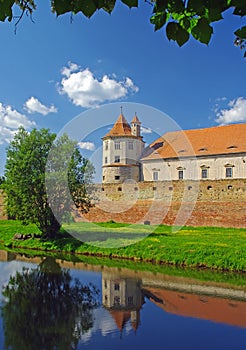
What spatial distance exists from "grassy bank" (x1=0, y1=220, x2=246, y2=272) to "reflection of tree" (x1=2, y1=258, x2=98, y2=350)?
149 inches

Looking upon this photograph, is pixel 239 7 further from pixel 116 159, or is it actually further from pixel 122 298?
pixel 116 159

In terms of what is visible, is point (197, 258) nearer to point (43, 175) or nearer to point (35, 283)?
point (35, 283)

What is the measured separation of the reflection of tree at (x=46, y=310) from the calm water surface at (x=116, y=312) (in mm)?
16

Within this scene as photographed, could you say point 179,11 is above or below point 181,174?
below

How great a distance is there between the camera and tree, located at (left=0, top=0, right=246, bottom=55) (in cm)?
178

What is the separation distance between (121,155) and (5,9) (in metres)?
27.6

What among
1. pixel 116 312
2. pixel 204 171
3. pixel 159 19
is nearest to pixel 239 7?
pixel 159 19

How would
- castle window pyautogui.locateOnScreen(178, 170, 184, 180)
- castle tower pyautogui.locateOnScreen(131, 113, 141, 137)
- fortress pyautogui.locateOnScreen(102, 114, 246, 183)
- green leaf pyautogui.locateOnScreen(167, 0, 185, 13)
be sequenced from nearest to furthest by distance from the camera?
green leaf pyautogui.locateOnScreen(167, 0, 185, 13)
fortress pyautogui.locateOnScreen(102, 114, 246, 183)
castle window pyautogui.locateOnScreen(178, 170, 184, 180)
castle tower pyautogui.locateOnScreen(131, 113, 141, 137)

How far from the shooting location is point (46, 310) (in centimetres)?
831

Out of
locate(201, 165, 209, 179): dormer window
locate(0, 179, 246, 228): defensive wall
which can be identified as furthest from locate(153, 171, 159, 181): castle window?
locate(0, 179, 246, 228): defensive wall

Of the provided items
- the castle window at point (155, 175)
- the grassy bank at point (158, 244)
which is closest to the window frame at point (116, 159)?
the castle window at point (155, 175)

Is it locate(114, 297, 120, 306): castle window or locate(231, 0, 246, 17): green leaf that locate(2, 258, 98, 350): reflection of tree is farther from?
locate(231, 0, 246, 17): green leaf

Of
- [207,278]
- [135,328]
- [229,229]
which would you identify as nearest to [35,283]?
[135,328]

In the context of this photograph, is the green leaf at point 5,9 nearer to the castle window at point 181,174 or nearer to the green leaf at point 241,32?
the green leaf at point 241,32
